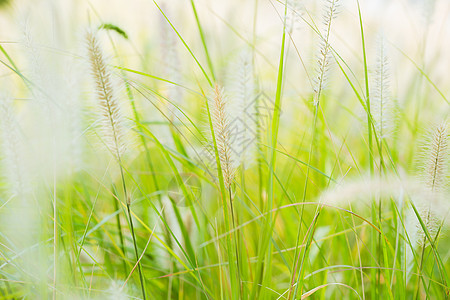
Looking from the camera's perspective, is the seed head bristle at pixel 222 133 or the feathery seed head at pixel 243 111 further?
the feathery seed head at pixel 243 111

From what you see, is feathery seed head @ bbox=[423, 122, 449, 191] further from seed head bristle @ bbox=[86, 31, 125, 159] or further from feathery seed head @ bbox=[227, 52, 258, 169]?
seed head bristle @ bbox=[86, 31, 125, 159]

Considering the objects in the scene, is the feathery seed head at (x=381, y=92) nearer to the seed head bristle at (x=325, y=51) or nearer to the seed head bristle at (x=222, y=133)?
the seed head bristle at (x=325, y=51)

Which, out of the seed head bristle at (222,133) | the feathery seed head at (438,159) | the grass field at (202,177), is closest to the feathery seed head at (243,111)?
the grass field at (202,177)

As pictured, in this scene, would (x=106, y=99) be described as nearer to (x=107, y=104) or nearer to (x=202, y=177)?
(x=107, y=104)

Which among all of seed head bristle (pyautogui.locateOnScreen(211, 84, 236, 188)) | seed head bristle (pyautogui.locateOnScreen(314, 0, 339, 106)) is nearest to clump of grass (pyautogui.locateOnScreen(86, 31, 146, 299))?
seed head bristle (pyautogui.locateOnScreen(211, 84, 236, 188))

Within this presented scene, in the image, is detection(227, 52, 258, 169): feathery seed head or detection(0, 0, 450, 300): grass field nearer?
detection(0, 0, 450, 300): grass field

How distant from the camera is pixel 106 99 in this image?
698 mm

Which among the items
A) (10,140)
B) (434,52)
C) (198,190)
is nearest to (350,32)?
(434,52)

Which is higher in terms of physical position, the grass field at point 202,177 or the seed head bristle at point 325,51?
the seed head bristle at point 325,51

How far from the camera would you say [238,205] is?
93 cm

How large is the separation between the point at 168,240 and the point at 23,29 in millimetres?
529

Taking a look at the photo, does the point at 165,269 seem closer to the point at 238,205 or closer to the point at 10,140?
the point at 238,205

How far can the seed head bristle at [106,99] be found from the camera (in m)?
0.67

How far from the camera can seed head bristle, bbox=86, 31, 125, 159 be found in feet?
2.21
